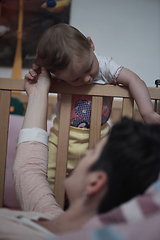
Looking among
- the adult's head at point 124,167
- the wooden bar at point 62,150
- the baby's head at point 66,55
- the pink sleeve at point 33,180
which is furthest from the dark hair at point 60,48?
the adult's head at point 124,167

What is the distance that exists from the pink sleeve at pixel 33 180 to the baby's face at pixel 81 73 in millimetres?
279

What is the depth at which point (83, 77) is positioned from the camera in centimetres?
99

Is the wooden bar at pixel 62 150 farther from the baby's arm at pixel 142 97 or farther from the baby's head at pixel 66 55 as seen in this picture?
the baby's arm at pixel 142 97

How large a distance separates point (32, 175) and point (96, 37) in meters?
1.71

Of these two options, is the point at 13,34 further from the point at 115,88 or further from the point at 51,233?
the point at 51,233

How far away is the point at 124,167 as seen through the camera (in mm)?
453

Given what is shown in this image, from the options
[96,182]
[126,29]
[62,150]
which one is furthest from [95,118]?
[126,29]

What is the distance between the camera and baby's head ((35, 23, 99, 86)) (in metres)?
0.95

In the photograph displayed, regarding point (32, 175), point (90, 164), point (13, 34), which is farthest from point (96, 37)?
point (90, 164)

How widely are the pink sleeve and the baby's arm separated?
0.38m

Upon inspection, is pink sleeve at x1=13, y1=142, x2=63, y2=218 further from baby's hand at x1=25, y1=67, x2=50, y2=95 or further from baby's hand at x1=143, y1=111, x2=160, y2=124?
baby's hand at x1=143, y1=111, x2=160, y2=124

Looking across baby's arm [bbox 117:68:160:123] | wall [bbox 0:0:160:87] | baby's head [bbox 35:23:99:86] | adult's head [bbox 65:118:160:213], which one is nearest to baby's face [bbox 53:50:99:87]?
baby's head [bbox 35:23:99:86]

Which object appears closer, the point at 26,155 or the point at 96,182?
the point at 96,182

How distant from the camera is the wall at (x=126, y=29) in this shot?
7.22ft
